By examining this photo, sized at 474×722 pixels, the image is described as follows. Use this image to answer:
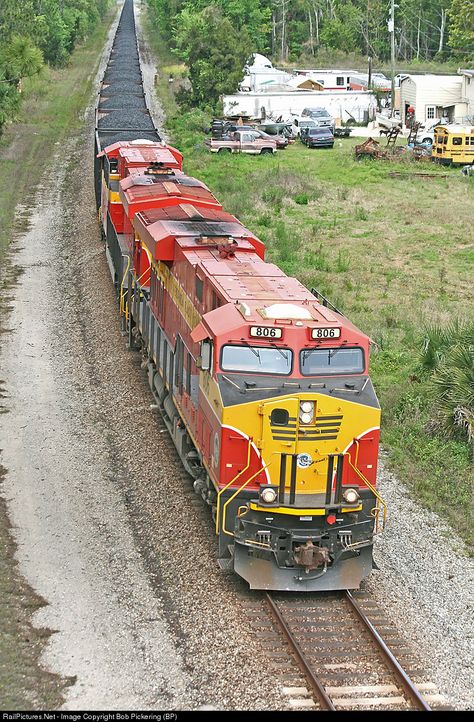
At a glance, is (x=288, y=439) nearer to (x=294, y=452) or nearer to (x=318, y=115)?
(x=294, y=452)

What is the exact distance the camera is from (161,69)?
9675 centimetres

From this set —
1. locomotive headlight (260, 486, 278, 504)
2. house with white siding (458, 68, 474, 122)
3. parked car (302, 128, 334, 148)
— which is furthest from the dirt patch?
house with white siding (458, 68, 474, 122)

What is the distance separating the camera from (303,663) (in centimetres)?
1351

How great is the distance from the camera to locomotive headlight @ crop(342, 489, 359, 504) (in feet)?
50.1

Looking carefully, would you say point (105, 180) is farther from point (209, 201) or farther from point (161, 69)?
point (161, 69)

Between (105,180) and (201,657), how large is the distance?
76.7ft

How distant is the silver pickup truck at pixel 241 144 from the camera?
60.0 m

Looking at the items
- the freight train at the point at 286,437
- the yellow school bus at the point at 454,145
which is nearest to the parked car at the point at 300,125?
the yellow school bus at the point at 454,145

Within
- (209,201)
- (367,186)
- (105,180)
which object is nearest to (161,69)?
(367,186)

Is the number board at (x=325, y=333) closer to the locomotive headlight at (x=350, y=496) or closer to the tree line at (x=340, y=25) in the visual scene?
the locomotive headlight at (x=350, y=496)

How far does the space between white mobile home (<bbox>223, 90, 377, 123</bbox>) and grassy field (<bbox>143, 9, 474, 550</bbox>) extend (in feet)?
22.8

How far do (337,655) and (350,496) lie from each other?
2365mm

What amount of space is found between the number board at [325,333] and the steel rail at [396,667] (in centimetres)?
393

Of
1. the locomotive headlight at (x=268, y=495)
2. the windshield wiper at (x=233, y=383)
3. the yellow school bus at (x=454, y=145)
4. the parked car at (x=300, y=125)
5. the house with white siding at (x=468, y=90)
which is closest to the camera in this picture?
the locomotive headlight at (x=268, y=495)
